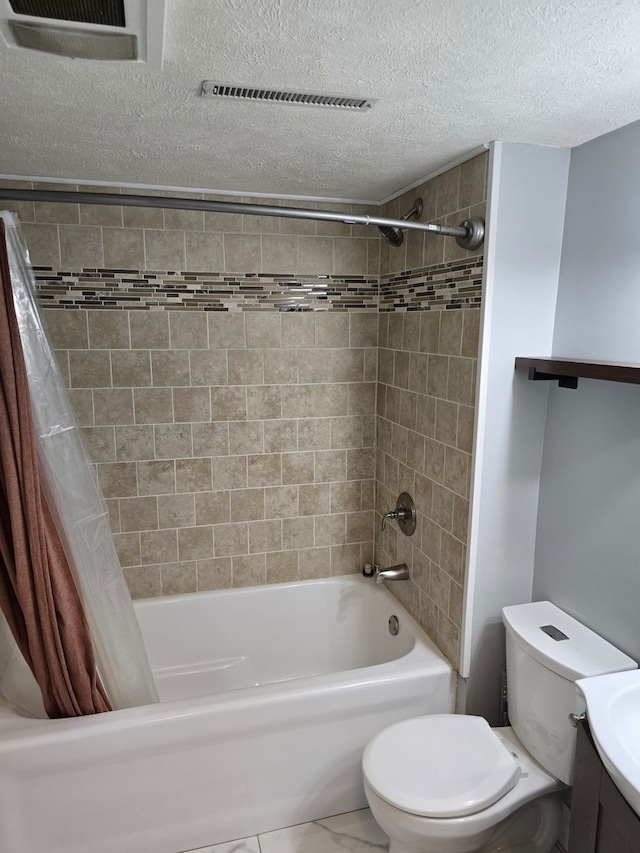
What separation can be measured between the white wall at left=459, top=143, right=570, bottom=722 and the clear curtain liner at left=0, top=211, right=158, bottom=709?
3.84 ft

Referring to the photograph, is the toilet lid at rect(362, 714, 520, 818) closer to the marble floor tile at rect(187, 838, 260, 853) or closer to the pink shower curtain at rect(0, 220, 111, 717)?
the marble floor tile at rect(187, 838, 260, 853)

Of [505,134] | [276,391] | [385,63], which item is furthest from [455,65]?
[276,391]

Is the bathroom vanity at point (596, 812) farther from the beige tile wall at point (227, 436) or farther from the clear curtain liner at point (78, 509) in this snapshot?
the beige tile wall at point (227, 436)

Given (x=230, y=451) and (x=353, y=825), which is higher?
(x=230, y=451)

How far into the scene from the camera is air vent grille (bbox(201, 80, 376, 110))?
4.39 ft

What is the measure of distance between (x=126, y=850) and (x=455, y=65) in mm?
2477

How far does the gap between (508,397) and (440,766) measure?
1.17 metres

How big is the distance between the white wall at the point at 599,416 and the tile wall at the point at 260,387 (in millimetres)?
Answer: 349

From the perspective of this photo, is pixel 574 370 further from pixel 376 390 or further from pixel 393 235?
pixel 376 390

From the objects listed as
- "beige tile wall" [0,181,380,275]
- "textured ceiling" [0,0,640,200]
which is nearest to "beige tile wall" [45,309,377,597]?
"beige tile wall" [0,181,380,275]

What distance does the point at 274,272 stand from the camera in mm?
2502

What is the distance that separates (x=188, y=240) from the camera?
238cm

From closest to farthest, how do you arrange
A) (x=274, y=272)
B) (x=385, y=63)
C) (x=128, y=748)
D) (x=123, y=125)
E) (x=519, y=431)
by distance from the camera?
(x=385, y=63) < (x=123, y=125) < (x=128, y=748) < (x=519, y=431) < (x=274, y=272)

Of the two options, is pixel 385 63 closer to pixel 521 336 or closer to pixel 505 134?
pixel 505 134
